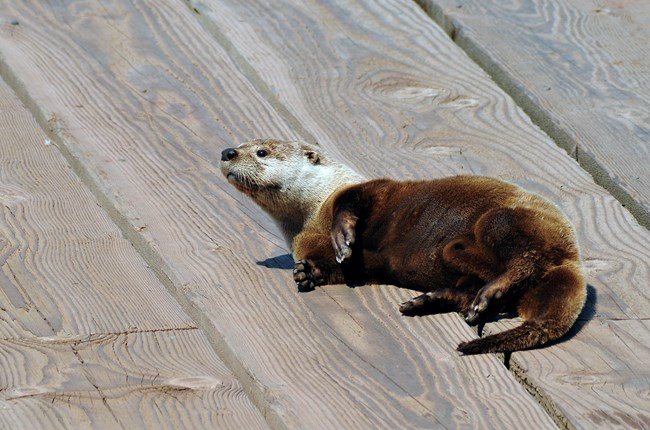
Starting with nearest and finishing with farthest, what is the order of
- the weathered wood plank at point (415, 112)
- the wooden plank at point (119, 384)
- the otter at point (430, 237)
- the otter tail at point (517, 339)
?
the wooden plank at point (119, 384)
the otter tail at point (517, 339)
the otter at point (430, 237)
the weathered wood plank at point (415, 112)

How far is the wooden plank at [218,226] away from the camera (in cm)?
345

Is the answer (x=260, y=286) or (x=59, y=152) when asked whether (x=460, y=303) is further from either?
(x=59, y=152)

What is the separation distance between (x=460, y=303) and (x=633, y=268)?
0.73 m

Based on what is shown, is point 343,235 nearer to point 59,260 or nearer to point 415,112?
point 415,112

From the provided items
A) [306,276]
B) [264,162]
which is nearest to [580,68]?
[264,162]

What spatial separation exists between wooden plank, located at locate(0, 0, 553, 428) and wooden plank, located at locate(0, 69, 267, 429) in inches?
4.0

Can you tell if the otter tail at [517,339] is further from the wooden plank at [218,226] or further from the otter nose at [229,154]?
the otter nose at [229,154]

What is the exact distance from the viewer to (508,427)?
3.27m

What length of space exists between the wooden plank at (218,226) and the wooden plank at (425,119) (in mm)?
205

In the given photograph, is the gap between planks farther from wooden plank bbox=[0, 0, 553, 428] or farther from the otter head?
the otter head

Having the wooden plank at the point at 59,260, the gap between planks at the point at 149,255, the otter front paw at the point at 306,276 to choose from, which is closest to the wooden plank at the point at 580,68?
the otter front paw at the point at 306,276

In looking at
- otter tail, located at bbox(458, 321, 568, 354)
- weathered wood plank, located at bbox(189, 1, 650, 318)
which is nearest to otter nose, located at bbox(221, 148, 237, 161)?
weathered wood plank, located at bbox(189, 1, 650, 318)

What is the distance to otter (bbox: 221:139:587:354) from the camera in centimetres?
416

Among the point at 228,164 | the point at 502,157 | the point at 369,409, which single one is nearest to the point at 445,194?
the point at 502,157
